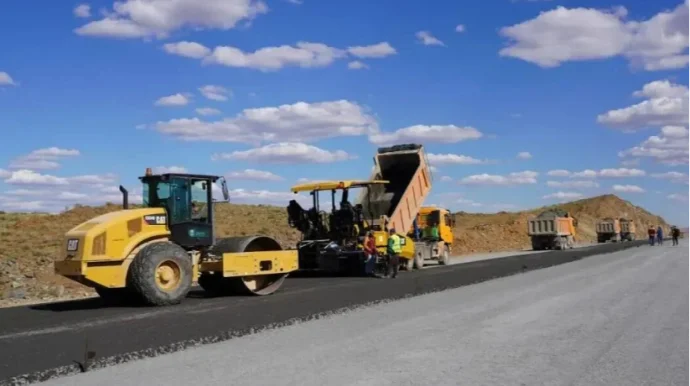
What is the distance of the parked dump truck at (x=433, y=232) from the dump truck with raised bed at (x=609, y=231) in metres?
39.4

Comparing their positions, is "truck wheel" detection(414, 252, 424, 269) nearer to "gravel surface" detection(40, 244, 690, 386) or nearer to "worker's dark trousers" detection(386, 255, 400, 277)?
"worker's dark trousers" detection(386, 255, 400, 277)

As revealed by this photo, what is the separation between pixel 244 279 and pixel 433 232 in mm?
11839

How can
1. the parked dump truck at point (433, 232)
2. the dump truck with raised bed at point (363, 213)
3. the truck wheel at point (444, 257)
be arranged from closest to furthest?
the dump truck with raised bed at point (363, 213)
the parked dump truck at point (433, 232)
the truck wheel at point (444, 257)

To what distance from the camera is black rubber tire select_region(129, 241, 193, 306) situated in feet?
40.1

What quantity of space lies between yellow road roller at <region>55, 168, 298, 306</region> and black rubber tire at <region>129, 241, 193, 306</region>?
2cm

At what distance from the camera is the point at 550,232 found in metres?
44.8

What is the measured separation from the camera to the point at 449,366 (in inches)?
293

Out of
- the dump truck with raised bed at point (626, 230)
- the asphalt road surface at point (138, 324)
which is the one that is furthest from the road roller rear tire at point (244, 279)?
the dump truck with raised bed at point (626, 230)

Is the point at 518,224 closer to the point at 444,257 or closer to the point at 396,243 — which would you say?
the point at 444,257

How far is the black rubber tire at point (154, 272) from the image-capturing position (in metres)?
12.2

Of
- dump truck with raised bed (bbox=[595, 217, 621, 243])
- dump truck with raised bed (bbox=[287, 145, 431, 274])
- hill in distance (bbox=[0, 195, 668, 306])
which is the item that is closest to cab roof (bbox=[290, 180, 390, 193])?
dump truck with raised bed (bbox=[287, 145, 431, 274])

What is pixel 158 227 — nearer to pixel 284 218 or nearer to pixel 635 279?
pixel 635 279

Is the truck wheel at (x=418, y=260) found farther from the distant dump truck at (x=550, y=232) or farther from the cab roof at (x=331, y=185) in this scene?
the distant dump truck at (x=550, y=232)

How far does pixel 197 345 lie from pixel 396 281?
9413mm
